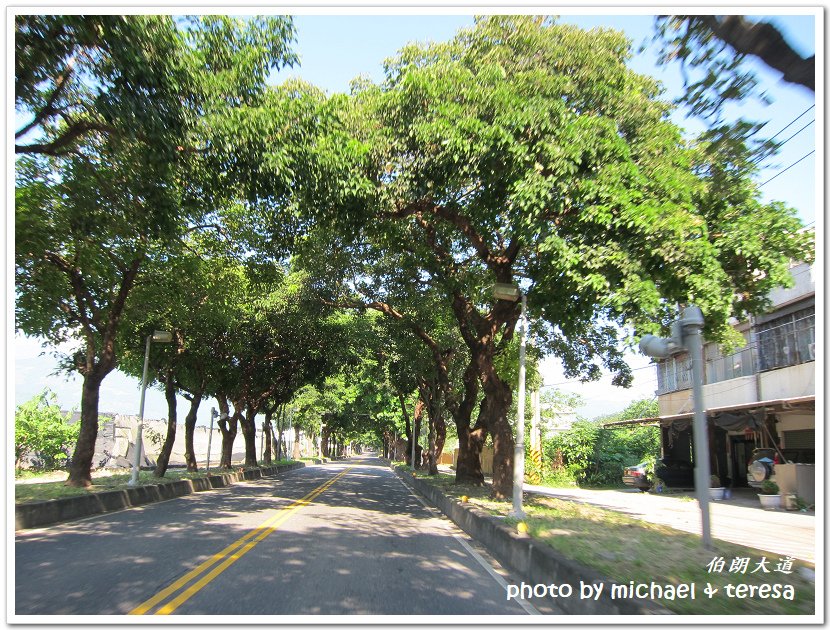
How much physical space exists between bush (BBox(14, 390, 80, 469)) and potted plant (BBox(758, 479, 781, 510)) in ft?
86.3

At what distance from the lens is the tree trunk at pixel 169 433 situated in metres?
21.0

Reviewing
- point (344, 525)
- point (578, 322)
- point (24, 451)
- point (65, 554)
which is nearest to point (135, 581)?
point (65, 554)

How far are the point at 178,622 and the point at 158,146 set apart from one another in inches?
242

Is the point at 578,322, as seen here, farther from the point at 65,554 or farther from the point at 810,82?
the point at 65,554

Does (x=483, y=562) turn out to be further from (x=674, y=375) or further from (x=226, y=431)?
(x=226, y=431)

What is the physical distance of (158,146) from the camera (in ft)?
27.6

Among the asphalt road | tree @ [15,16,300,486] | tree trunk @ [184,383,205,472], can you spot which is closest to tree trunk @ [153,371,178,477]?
tree trunk @ [184,383,205,472]

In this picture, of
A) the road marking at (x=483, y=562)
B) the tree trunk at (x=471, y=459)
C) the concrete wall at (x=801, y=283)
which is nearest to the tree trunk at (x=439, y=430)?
the tree trunk at (x=471, y=459)

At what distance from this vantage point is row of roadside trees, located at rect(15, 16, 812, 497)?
28.5 feet

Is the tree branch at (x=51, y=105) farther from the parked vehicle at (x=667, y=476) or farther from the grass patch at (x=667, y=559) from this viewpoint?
the parked vehicle at (x=667, y=476)

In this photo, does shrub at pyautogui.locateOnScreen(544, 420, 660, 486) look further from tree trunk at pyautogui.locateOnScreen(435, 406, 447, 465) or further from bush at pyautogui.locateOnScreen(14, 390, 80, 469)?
bush at pyautogui.locateOnScreen(14, 390, 80, 469)

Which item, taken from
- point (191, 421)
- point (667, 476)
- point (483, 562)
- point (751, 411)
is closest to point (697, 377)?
point (483, 562)

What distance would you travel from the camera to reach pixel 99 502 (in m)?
13.2

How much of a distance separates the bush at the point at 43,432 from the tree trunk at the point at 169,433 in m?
7.31
